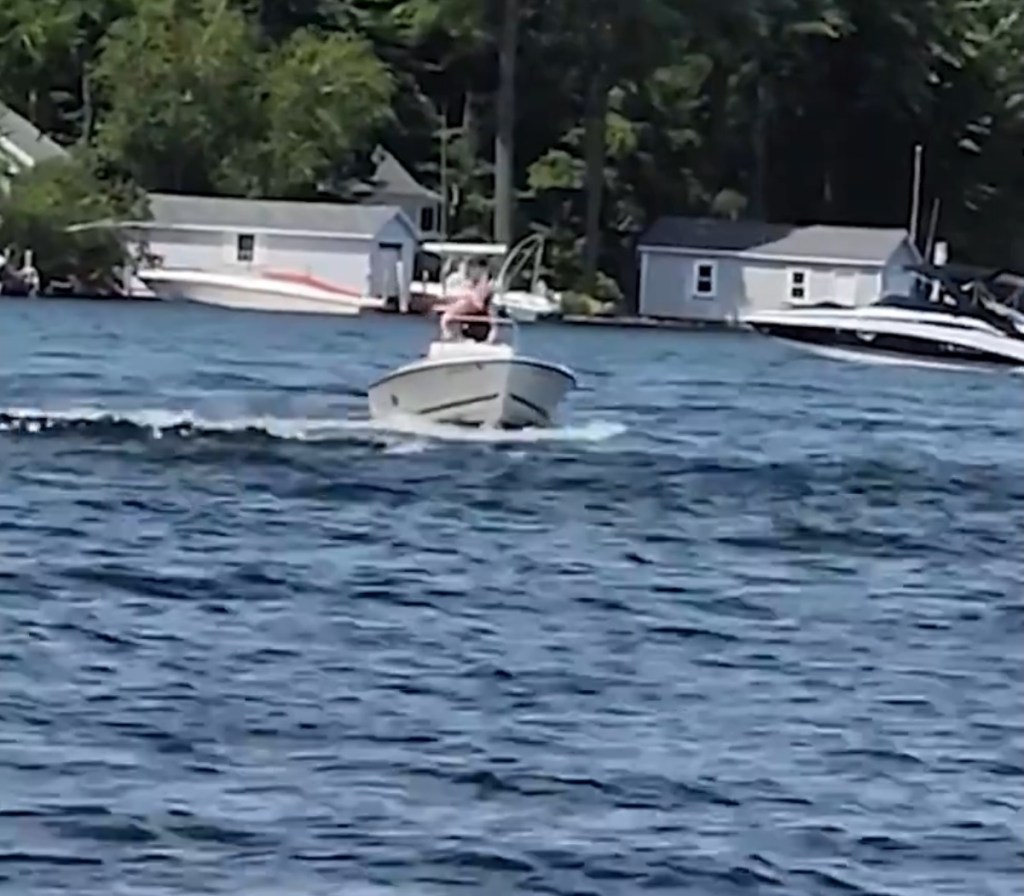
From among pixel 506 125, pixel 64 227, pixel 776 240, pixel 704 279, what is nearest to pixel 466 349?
pixel 64 227

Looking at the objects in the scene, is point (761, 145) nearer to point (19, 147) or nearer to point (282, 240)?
point (282, 240)

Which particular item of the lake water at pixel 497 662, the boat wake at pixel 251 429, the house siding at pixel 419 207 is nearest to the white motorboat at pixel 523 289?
the house siding at pixel 419 207

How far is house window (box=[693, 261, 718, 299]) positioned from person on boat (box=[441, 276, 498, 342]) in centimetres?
5462

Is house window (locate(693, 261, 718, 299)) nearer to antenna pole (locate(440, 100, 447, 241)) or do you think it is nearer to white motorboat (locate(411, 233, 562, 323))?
white motorboat (locate(411, 233, 562, 323))

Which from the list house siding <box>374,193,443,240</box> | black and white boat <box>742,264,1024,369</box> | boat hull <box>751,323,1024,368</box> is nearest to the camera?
boat hull <box>751,323,1024,368</box>

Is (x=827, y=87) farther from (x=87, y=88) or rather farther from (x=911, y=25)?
(x=87, y=88)

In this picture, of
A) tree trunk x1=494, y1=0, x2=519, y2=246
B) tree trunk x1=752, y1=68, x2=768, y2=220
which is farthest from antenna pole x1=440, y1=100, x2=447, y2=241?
tree trunk x1=752, y1=68, x2=768, y2=220

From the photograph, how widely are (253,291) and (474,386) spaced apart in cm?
4981

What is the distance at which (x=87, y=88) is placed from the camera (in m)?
98.0

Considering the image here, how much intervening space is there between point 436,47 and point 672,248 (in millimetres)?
10077

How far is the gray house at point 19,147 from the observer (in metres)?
90.5

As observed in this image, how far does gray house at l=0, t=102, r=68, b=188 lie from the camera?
90500mm

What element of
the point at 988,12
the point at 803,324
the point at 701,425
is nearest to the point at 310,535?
the point at 701,425

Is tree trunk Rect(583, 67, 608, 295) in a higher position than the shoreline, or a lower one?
higher
